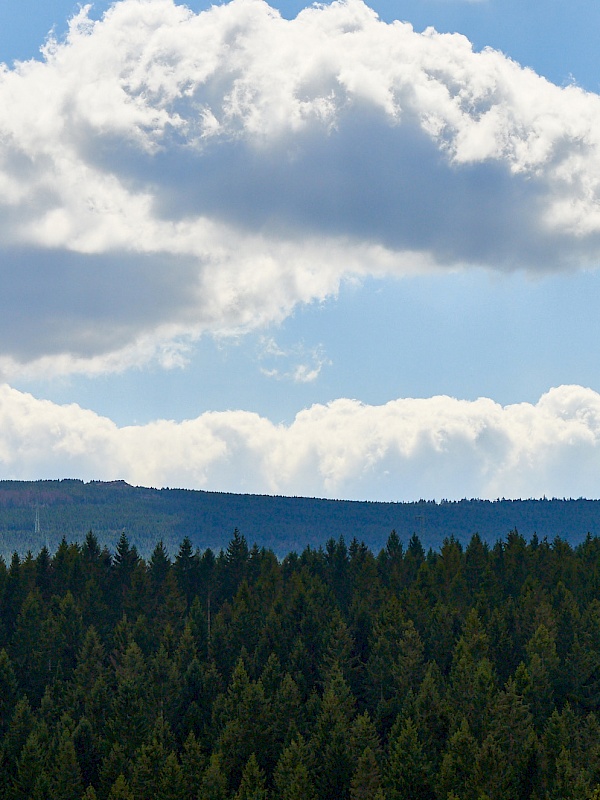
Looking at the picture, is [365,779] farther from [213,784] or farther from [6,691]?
[6,691]

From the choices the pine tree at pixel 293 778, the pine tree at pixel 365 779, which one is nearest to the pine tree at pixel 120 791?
the pine tree at pixel 293 778

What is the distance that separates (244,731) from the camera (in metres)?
81.5

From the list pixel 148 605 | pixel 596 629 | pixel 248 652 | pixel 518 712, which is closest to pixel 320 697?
pixel 248 652

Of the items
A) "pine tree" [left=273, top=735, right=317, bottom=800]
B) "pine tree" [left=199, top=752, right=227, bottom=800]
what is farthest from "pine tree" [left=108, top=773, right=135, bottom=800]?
"pine tree" [left=273, top=735, right=317, bottom=800]

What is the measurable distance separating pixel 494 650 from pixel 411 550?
161ft

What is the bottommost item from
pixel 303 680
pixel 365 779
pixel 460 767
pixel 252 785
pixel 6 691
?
pixel 252 785

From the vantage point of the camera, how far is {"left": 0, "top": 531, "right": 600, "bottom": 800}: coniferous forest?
7500 cm

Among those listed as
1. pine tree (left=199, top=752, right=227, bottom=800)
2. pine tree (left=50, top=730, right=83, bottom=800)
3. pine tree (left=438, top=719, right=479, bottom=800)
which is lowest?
pine tree (left=50, top=730, right=83, bottom=800)

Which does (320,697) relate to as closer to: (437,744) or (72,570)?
(437,744)

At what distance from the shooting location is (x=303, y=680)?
325 ft

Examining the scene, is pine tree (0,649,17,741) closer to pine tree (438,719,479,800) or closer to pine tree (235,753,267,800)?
pine tree (235,753,267,800)

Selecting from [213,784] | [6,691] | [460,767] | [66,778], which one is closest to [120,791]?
[213,784]

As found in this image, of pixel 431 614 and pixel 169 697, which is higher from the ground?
pixel 431 614

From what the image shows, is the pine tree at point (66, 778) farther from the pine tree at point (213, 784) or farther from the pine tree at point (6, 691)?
the pine tree at point (6, 691)
